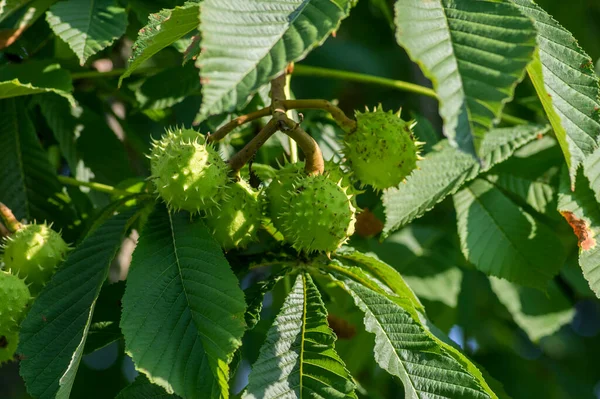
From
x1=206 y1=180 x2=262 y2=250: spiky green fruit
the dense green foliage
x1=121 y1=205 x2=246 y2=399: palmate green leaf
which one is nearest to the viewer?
the dense green foliage

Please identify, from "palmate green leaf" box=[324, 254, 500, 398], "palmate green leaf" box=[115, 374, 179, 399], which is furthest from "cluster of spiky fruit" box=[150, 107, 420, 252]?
"palmate green leaf" box=[115, 374, 179, 399]

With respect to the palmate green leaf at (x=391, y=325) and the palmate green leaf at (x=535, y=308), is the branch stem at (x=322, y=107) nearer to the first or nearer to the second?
the palmate green leaf at (x=391, y=325)

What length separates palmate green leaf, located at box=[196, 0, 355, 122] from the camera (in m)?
1.04

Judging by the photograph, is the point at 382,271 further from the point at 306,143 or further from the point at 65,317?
the point at 65,317

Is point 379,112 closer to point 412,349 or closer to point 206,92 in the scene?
point 412,349

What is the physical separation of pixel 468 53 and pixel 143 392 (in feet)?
3.17

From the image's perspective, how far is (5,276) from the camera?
5.21ft

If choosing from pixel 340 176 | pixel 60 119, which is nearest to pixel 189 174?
pixel 340 176

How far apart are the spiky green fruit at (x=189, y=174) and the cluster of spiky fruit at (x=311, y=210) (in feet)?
0.46

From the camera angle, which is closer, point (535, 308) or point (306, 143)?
point (306, 143)

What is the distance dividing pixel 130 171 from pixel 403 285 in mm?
1081

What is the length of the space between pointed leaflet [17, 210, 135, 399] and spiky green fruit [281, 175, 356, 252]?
0.41 m

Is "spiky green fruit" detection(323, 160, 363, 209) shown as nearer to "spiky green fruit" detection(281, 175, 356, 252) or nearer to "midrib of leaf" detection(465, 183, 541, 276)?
"spiky green fruit" detection(281, 175, 356, 252)

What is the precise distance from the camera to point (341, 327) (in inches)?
92.9
